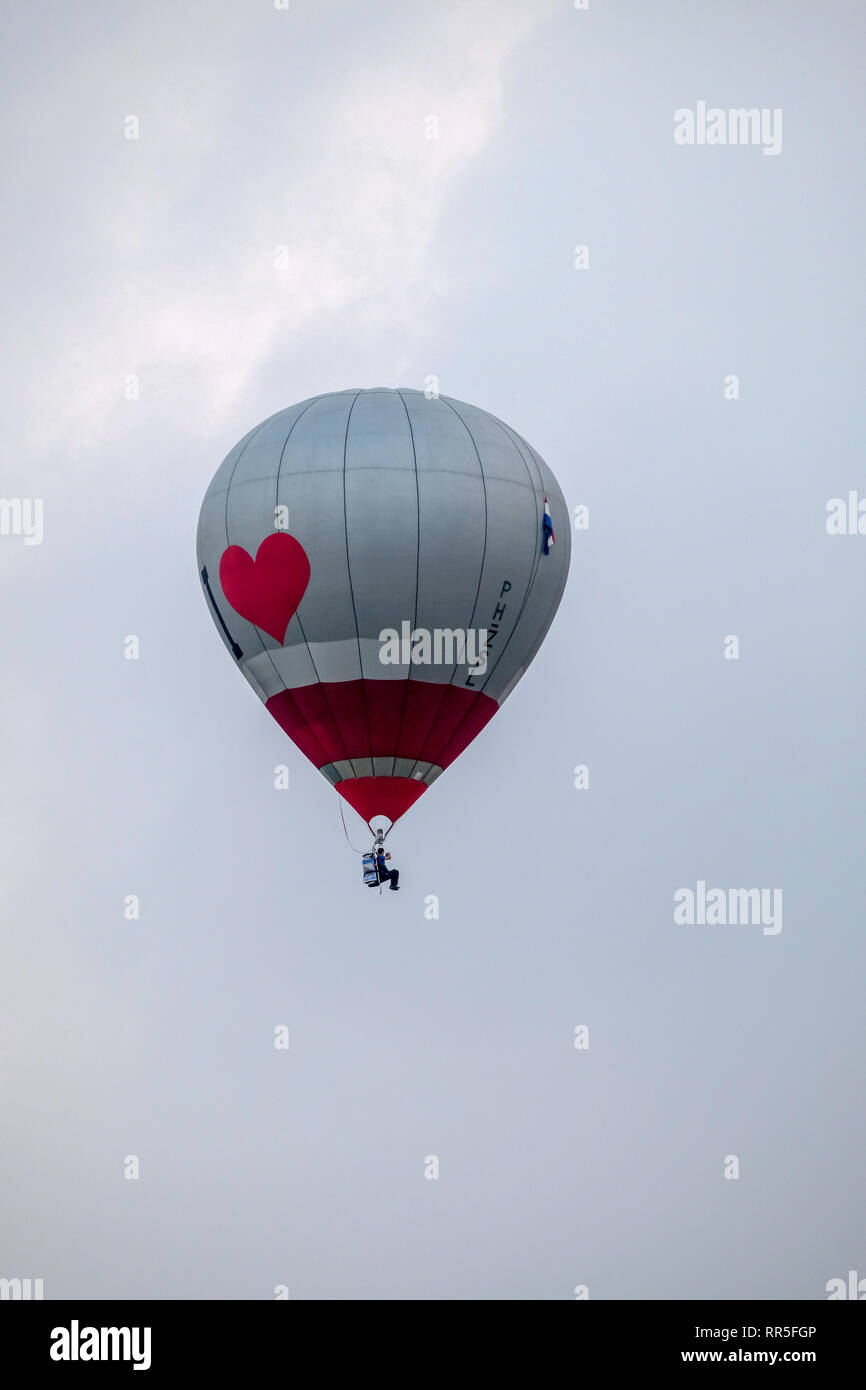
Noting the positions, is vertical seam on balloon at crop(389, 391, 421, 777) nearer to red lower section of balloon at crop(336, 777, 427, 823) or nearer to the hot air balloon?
the hot air balloon

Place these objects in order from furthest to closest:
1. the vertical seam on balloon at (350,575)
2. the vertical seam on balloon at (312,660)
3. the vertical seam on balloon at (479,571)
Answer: the vertical seam on balloon at (312,660) < the vertical seam on balloon at (479,571) < the vertical seam on balloon at (350,575)

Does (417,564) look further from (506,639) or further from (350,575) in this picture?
(506,639)

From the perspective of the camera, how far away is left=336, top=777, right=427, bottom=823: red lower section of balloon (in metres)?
30.0

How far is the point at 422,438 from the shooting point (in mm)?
28953

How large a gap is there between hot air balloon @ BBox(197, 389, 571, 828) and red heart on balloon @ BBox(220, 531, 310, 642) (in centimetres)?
2

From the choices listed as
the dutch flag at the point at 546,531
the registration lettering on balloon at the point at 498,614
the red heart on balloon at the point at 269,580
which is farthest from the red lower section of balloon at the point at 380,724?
the dutch flag at the point at 546,531

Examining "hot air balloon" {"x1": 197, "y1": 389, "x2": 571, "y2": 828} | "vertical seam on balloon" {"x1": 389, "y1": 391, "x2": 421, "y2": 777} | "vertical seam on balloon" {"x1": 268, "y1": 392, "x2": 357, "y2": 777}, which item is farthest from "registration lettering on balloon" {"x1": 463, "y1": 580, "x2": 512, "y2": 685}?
"vertical seam on balloon" {"x1": 268, "y1": 392, "x2": 357, "y2": 777}

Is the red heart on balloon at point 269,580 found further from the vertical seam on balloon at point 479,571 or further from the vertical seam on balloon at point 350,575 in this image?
the vertical seam on balloon at point 479,571

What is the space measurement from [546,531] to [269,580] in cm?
428

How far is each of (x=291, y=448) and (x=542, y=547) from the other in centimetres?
404

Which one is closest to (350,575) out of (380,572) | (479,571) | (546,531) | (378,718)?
(380,572)

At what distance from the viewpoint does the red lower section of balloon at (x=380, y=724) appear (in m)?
29.3

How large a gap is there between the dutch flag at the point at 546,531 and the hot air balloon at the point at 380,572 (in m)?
0.06
